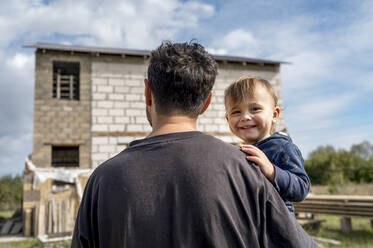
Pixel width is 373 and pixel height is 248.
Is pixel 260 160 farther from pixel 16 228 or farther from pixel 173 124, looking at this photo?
pixel 16 228

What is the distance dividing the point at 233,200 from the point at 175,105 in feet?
1.40

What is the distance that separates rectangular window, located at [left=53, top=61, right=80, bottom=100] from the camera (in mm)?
12094

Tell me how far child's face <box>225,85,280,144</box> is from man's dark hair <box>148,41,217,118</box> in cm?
54

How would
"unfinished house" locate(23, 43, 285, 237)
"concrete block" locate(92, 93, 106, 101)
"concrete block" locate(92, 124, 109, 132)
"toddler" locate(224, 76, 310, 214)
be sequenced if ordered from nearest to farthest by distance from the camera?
1. "toddler" locate(224, 76, 310, 214)
2. "unfinished house" locate(23, 43, 285, 237)
3. "concrete block" locate(92, 124, 109, 132)
4. "concrete block" locate(92, 93, 106, 101)

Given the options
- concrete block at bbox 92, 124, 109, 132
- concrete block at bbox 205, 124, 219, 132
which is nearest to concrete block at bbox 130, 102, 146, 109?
concrete block at bbox 92, 124, 109, 132

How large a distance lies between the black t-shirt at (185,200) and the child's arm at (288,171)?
0.12 meters

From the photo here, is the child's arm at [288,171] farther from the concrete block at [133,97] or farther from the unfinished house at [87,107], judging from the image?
the concrete block at [133,97]

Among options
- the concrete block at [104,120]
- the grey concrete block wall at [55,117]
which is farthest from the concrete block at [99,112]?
the grey concrete block wall at [55,117]

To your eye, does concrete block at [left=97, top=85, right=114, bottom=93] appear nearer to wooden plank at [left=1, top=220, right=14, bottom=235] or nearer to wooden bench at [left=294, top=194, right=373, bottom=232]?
wooden plank at [left=1, top=220, right=14, bottom=235]

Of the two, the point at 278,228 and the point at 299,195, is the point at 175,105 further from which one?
the point at 299,195

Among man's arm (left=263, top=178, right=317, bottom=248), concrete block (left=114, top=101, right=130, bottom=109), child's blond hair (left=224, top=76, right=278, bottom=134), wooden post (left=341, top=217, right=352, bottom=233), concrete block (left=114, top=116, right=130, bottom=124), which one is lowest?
wooden post (left=341, top=217, right=352, bottom=233)

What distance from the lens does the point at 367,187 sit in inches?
568

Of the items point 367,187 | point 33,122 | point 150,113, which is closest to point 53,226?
point 33,122

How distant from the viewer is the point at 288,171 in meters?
1.53
